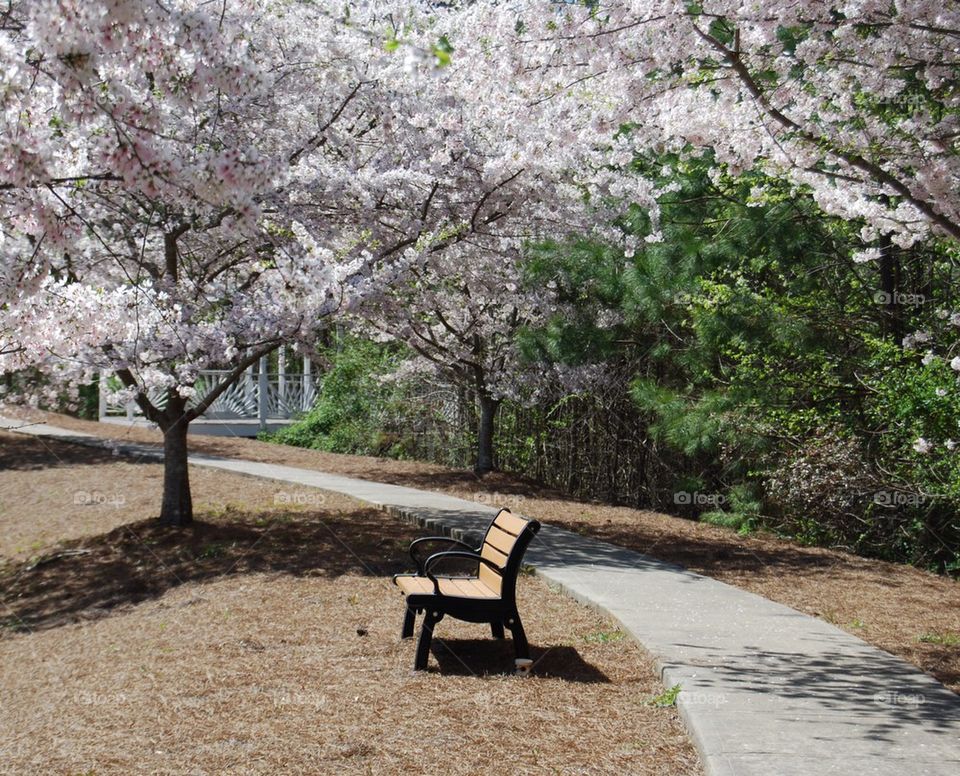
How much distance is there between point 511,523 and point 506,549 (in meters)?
0.19

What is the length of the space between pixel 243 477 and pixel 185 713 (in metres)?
9.49

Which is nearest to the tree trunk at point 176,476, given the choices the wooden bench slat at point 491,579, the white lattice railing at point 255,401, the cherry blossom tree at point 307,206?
the cherry blossom tree at point 307,206

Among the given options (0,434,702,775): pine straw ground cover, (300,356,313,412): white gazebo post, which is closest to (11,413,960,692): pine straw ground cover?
(0,434,702,775): pine straw ground cover

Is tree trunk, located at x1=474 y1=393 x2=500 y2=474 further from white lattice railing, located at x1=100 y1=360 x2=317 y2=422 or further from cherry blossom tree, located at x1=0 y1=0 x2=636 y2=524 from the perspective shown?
white lattice railing, located at x1=100 y1=360 x2=317 y2=422

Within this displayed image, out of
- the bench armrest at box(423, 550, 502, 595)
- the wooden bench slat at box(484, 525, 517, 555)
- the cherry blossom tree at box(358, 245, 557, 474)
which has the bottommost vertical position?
the bench armrest at box(423, 550, 502, 595)

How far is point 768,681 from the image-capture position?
5.39 meters

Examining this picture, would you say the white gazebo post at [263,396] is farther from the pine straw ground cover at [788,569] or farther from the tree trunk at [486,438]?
the tree trunk at [486,438]

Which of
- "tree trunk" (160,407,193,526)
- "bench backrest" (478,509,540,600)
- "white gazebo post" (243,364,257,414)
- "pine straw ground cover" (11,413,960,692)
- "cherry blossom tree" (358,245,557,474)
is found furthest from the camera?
"white gazebo post" (243,364,257,414)

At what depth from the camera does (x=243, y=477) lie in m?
14.6

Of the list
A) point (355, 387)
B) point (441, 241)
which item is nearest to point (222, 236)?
point (441, 241)

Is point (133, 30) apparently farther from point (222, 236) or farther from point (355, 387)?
point (355, 387)

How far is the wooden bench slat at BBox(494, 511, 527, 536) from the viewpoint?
6120 millimetres

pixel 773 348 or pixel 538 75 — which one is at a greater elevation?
pixel 538 75

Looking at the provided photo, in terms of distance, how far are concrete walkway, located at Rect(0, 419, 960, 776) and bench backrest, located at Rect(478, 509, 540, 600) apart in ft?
1.86
